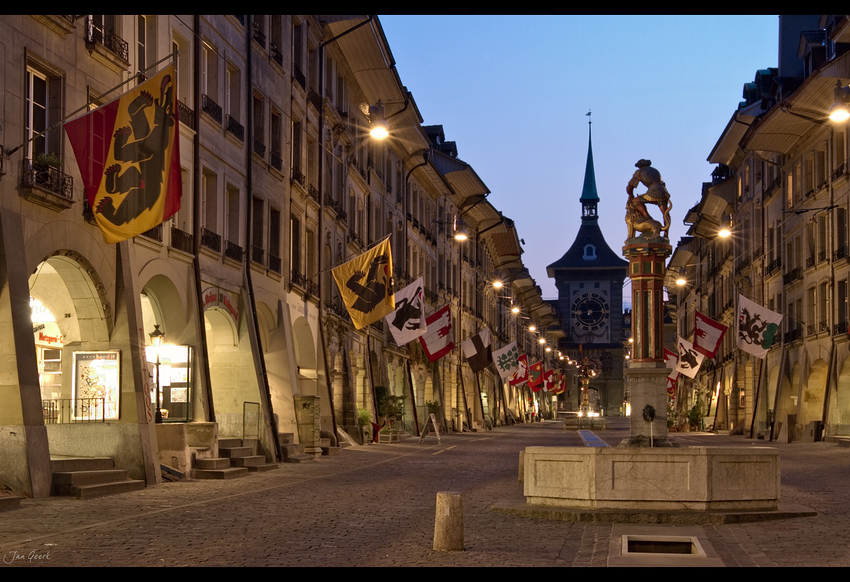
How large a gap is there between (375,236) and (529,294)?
63.9m

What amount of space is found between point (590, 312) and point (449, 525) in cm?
15150

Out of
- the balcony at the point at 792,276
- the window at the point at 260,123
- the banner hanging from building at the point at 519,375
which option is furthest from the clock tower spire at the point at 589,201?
the window at the point at 260,123

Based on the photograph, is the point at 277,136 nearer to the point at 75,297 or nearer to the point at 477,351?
the point at 75,297

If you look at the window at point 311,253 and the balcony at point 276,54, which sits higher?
the balcony at point 276,54

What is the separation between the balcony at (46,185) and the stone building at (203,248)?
1.7 inches

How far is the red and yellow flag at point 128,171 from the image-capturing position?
17781 mm

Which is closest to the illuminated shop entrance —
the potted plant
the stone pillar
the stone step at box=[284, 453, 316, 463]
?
the stone step at box=[284, 453, 316, 463]

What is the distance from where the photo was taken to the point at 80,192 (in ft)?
68.8

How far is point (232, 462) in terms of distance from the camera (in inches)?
1032

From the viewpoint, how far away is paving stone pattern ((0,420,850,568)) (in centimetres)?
1170

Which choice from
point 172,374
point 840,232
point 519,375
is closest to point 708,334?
point 840,232

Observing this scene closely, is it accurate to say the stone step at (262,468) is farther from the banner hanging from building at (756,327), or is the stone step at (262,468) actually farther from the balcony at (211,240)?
the banner hanging from building at (756,327)

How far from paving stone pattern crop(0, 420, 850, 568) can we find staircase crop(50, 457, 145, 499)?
315 mm

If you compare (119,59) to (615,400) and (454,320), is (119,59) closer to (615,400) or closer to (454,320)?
(454,320)
